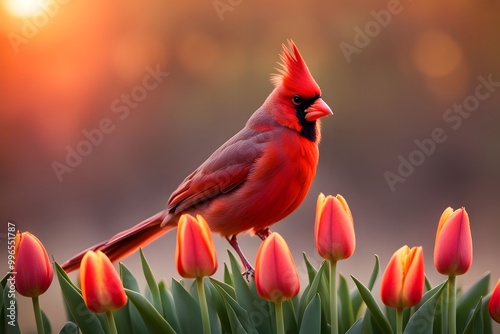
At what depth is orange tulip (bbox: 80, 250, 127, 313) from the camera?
1.98 feet

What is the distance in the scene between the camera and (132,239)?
37.3 inches

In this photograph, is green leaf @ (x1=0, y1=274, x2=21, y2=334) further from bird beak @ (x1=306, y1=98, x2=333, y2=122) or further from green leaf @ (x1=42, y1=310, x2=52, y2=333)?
bird beak @ (x1=306, y1=98, x2=333, y2=122)

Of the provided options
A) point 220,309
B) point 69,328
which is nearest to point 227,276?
point 220,309

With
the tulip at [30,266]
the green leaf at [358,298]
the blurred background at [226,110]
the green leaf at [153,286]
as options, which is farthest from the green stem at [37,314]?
the blurred background at [226,110]

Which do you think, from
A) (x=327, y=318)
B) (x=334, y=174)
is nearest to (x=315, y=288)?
(x=327, y=318)

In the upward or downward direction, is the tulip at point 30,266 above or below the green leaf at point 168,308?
above

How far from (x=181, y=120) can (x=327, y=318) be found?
129 centimetres

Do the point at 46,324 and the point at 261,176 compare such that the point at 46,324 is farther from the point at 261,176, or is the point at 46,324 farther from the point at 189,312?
the point at 261,176

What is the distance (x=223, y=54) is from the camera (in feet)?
6.22

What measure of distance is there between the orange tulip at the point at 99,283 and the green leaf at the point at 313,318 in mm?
178

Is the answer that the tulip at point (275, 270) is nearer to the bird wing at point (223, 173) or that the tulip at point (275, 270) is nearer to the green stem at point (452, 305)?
the green stem at point (452, 305)

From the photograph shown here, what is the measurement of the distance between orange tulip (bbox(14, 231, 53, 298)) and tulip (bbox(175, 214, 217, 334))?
12cm

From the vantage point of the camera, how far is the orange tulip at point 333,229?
64 cm

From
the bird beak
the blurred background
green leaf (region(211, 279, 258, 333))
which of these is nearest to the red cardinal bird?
the bird beak
